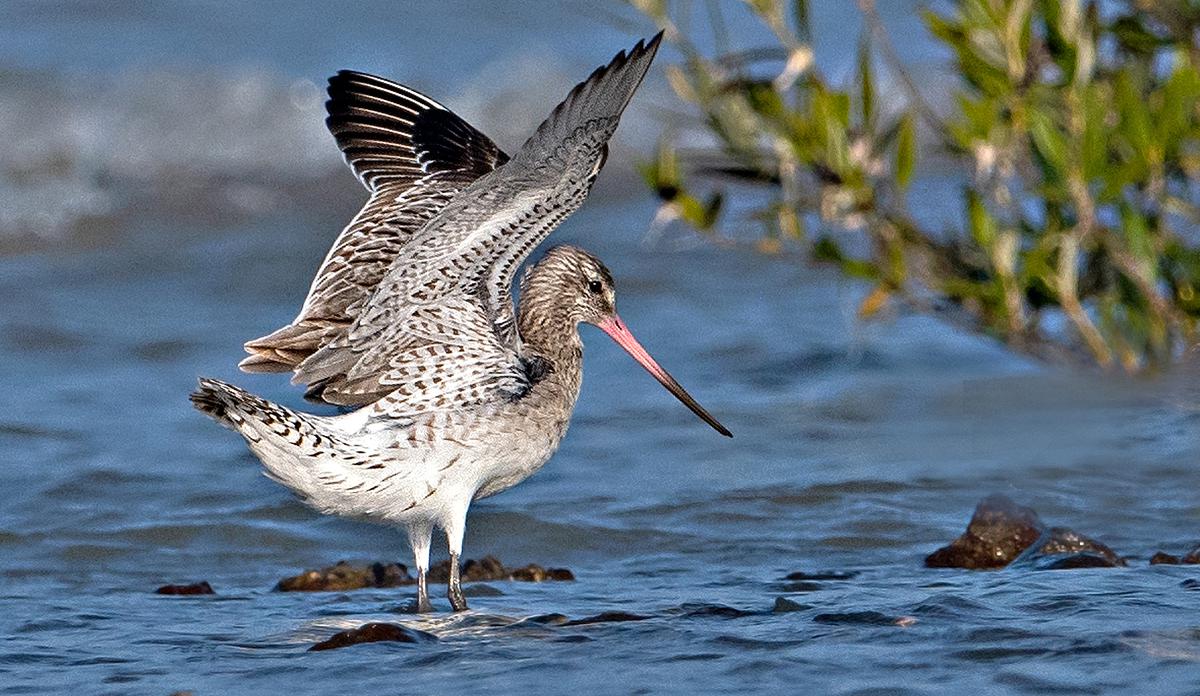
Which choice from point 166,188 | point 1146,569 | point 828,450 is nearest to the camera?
point 1146,569

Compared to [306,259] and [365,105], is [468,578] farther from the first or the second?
[306,259]

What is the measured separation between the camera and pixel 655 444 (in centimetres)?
771

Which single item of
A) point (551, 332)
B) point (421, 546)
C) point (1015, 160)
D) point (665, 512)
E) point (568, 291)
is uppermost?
point (1015, 160)

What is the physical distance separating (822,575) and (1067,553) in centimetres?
77

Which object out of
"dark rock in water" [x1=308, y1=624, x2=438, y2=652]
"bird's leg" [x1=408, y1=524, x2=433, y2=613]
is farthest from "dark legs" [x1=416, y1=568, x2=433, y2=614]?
"dark rock in water" [x1=308, y1=624, x2=438, y2=652]

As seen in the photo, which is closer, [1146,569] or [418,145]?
[1146,569]

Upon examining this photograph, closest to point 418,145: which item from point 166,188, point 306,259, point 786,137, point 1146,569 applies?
point 786,137

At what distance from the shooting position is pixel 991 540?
5.80m

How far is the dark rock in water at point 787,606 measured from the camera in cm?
511

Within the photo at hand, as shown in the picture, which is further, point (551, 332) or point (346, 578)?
point (551, 332)

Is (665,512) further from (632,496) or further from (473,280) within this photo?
(473,280)

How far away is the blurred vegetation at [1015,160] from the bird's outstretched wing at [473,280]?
1.74m

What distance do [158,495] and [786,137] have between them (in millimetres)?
2793

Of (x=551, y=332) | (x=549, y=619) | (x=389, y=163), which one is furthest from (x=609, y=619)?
(x=389, y=163)
